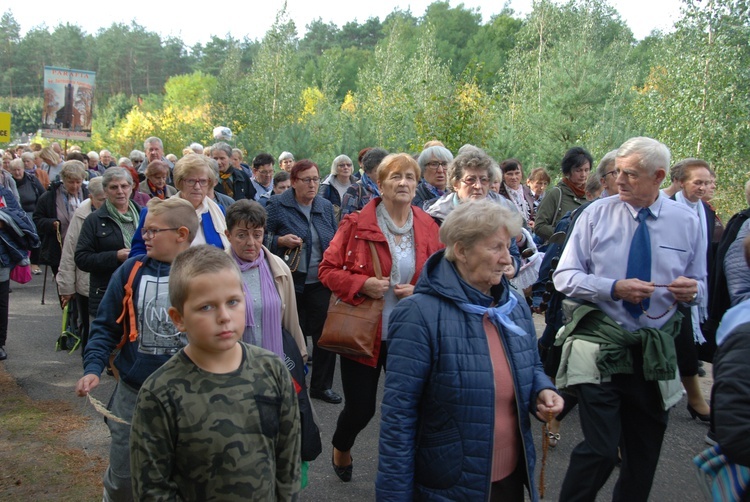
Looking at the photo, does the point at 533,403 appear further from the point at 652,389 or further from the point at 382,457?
the point at 652,389

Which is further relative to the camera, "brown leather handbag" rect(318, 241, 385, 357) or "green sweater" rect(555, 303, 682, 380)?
"brown leather handbag" rect(318, 241, 385, 357)

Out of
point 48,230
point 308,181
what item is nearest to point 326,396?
point 308,181

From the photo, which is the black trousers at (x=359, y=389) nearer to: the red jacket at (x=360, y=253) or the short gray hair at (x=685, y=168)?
the red jacket at (x=360, y=253)

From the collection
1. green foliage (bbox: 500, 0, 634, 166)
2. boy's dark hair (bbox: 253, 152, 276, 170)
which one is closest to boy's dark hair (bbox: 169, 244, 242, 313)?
boy's dark hair (bbox: 253, 152, 276, 170)

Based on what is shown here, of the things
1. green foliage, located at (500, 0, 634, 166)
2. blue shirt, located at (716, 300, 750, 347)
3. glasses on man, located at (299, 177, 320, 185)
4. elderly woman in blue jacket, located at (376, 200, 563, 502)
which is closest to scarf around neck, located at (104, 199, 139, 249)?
glasses on man, located at (299, 177, 320, 185)

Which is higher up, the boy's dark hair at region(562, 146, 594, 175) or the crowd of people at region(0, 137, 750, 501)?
the boy's dark hair at region(562, 146, 594, 175)

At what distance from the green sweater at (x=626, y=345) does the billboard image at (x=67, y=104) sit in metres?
23.5

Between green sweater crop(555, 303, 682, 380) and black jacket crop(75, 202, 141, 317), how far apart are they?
395cm

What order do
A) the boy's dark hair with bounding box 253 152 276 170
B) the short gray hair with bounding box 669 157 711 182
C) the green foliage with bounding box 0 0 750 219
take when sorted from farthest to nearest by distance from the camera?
the green foliage with bounding box 0 0 750 219, the boy's dark hair with bounding box 253 152 276 170, the short gray hair with bounding box 669 157 711 182

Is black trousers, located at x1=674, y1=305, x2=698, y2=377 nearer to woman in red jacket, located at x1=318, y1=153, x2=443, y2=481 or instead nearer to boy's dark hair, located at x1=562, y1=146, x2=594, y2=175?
woman in red jacket, located at x1=318, y1=153, x2=443, y2=481

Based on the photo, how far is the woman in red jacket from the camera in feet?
13.9

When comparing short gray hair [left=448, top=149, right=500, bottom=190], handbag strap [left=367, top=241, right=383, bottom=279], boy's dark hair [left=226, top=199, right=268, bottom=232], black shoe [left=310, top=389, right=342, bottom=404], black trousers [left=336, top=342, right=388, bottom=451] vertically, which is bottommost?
black shoe [left=310, top=389, right=342, bottom=404]

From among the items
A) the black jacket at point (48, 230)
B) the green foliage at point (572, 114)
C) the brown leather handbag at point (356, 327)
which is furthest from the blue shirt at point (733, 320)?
the green foliage at point (572, 114)

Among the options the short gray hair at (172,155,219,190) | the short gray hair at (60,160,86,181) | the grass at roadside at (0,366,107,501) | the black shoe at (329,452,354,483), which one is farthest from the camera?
the short gray hair at (60,160,86,181)
